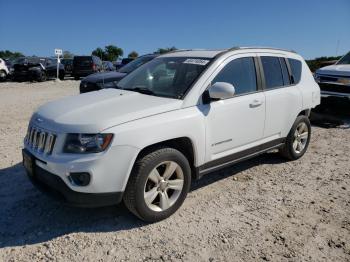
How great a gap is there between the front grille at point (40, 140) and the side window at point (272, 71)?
2911 mm

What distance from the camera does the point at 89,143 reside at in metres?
3.14

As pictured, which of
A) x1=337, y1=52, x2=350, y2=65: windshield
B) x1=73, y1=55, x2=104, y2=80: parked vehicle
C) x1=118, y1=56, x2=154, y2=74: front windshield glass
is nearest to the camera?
x1=337, y1=52, x2=350, y2=65: windshield

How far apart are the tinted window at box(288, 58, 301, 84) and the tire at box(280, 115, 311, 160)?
60cm

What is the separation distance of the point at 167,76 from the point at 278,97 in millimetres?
1642

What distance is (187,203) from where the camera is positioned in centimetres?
407

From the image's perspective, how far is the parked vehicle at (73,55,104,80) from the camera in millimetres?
22250

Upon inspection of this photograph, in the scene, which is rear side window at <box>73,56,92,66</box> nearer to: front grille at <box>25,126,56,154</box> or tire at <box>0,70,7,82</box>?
tire at <box>0,70,7,82</box>

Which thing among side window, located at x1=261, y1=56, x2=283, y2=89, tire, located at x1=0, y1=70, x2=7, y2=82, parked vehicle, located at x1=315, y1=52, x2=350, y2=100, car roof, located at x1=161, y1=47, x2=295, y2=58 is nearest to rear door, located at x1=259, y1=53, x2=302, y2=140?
side window, located at x1=261, y1=56, x2=283, y2=89

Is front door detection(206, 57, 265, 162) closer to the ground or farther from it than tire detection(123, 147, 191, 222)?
farther from it

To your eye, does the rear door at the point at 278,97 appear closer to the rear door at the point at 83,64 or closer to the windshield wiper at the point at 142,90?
the windshield wiper at the point at 142,90

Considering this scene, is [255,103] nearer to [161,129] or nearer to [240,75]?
[240,75]

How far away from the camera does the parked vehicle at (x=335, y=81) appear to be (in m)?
8.54

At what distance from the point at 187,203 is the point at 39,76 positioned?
19507 mm

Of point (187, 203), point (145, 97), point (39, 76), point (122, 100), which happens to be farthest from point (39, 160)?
point (39, 76)
